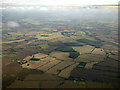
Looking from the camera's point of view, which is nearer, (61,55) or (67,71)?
(67,71)

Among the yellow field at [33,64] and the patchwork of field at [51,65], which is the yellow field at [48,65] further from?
the yellow field at [33,64]

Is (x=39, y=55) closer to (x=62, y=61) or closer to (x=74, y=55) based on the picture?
(x=62, y=61)

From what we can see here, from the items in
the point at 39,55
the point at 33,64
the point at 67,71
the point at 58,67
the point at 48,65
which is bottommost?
the point at 67,71

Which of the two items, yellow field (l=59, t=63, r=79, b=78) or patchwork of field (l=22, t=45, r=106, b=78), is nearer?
yellow field (l=59, t=63, r=79, b=78)

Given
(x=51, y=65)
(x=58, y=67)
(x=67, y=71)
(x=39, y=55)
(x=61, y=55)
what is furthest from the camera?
(x=39, y=55)

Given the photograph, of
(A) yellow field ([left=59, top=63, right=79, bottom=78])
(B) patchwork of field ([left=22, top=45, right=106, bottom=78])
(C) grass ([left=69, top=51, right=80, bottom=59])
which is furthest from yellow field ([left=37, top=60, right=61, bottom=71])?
(C) grass ([left=69, top=51, right=80, bottom=59])

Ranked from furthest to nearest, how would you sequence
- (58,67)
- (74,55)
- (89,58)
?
1. (74,55)
2. (89,58)
3. (58,67)

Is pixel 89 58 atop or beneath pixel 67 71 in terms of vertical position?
atop

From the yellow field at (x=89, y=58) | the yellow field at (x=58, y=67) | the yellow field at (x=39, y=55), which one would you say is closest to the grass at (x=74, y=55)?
the yellow field at (x=89, y=58)

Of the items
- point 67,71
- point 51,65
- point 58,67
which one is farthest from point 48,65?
point 67,71

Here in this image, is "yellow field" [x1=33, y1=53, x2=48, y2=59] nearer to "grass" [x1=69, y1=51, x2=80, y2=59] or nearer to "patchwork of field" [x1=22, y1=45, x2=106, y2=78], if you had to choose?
"patchwork of field" [x1=22, y1=45, x2=106, y2=78]

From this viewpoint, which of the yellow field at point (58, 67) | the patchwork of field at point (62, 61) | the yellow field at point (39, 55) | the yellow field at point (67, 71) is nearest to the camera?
the yellow field at point (67, 71)
